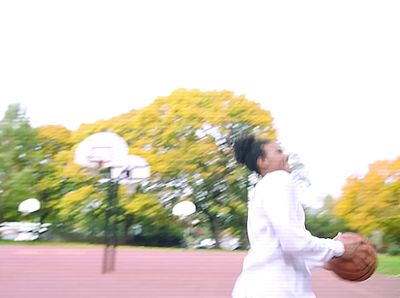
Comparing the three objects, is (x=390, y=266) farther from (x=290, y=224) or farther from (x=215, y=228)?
(x=290, y=224)

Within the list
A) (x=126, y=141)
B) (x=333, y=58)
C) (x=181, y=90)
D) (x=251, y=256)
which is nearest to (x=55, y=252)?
(x=126, y=141)

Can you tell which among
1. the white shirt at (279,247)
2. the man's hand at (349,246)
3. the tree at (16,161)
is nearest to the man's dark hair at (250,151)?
the white shirt at (279,247)

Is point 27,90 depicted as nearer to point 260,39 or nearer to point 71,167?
point 71,167

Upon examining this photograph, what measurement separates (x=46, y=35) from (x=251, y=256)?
5.61 ft

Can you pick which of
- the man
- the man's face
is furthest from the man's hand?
the man's face

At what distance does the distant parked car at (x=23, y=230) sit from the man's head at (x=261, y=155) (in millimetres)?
1459

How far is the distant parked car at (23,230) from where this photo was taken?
278 cm

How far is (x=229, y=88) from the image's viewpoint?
2758 millimetres

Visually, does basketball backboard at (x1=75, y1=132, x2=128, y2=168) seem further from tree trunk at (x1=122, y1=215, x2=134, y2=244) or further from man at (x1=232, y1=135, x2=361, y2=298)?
man at (x1=232, y1=135, x2=361, y2=298)

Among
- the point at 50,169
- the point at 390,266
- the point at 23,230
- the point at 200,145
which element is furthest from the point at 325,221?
the point at 23,230

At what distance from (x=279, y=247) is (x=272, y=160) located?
209mm

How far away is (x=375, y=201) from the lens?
8.84ft

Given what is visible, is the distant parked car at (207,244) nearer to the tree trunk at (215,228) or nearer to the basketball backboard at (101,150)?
the tree trunk at (215,228)

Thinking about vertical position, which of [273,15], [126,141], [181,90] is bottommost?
[126,141]
